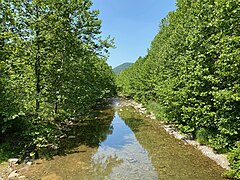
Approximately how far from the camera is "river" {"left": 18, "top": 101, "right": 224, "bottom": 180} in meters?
10.8

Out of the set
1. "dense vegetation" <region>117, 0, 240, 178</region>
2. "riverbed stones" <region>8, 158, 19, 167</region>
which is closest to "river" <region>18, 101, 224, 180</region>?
"riverbed stones" <region>8, 158, 19, 167</region>

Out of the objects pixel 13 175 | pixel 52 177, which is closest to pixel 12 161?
pixel 13 175

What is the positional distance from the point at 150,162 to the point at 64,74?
26.5ft

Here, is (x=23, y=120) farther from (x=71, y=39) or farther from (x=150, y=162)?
(x=150, y=162)

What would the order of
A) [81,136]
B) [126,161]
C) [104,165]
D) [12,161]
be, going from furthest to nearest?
[81,136]
[126,161]
[104,165]
[12,161]

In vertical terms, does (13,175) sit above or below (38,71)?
below

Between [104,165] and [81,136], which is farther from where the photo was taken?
[81,136]

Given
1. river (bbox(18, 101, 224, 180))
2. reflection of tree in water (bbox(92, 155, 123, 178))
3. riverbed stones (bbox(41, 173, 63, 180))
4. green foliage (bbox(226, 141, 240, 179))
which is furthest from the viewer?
reflection of tree in water (bbox(92, 155, 123, 178))

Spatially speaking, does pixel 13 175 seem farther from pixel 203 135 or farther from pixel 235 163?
pixel 203 135

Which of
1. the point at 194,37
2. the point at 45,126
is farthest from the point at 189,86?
the point at 45,126

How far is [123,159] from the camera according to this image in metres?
13.2

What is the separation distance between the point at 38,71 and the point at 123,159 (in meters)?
7.53

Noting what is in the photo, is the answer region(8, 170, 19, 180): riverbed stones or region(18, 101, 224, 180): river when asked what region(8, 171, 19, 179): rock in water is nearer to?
region(8, 170, 19, 180): riverbed stones

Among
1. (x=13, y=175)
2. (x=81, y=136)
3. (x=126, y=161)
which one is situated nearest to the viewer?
(x=13, y=175)
